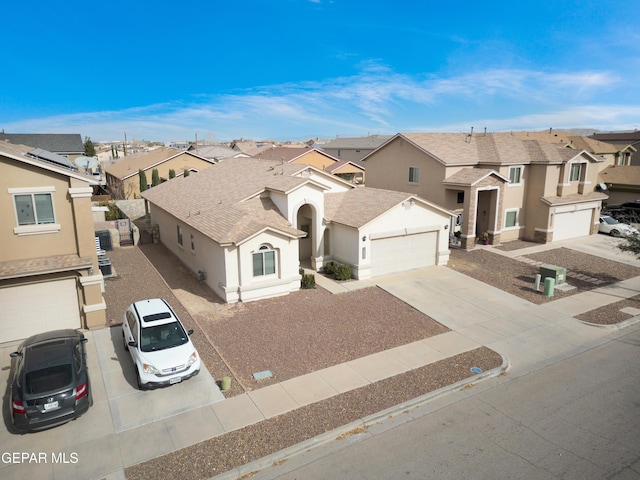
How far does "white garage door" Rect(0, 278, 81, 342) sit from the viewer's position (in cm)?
1518

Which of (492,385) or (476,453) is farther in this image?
(492,385)

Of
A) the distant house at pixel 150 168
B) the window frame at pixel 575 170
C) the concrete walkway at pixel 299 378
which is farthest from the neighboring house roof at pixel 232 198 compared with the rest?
the window frame at pixel 575 170

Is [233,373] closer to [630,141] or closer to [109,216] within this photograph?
[109,216]

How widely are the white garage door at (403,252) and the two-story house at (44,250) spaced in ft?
45.7

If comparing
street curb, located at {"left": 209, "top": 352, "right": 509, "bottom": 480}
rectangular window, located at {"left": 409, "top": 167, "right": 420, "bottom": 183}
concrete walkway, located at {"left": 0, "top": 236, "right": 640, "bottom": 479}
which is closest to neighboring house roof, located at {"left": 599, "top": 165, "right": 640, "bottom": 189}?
rectangular window, located at {"left": 409, "top": 167, "right": 420, "bottom": 183}

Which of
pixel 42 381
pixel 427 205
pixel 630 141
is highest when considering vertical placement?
pixel 630 141

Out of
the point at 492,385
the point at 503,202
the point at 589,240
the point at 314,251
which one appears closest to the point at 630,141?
the point at 589,240

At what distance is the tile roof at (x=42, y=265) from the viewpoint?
47.5ft

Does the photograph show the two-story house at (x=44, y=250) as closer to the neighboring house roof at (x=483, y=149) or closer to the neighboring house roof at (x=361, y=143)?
the neighboring house roof at (x=483, y=149)

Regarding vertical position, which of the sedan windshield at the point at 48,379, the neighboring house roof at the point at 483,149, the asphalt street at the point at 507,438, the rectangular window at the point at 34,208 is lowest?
the asphalt street at the point at 507,438

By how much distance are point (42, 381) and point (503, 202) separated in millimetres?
29939

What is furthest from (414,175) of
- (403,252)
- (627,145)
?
(627,145)

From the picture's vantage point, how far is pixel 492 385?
44.4 ft

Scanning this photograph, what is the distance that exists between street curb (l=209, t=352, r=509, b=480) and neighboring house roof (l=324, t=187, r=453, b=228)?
34.9 feet
